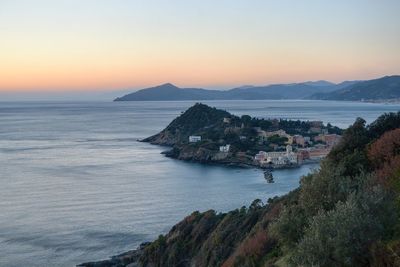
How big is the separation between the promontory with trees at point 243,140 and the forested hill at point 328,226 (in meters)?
28.6

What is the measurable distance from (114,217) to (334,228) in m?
20.8

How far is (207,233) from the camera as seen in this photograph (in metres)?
20.1

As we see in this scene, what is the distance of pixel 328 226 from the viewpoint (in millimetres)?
7762

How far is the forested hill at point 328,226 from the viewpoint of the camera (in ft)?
24.6

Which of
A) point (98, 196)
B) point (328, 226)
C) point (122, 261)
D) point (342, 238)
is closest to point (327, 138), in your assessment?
point (98, 196)

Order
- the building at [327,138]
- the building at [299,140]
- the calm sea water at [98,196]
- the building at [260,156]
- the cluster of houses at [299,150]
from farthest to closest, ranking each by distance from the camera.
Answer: the building at [327,138]
the building at [299,140]
the building at [260,156]
the cluster of houses at [299,150]
the calm sea water at [98,196]

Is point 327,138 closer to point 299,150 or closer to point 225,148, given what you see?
point 299,150

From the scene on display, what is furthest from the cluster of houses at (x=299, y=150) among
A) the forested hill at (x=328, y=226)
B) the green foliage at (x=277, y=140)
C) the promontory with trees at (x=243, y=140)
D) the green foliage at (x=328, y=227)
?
the green foliage at (x=328, y=227)

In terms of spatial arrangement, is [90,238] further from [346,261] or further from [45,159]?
[45,159]

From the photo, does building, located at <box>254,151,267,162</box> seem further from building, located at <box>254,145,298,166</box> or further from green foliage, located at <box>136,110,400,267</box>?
green foliage, located at <box>136,110,400,267</box>

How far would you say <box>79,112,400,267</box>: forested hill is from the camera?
24.6 feet

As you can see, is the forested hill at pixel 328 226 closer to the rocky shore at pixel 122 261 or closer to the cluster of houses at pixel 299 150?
the rocky shore at pixel 122 261

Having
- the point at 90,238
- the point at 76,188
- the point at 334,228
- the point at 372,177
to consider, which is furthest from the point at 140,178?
the point at 334,228

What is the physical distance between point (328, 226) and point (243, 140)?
166 feet
